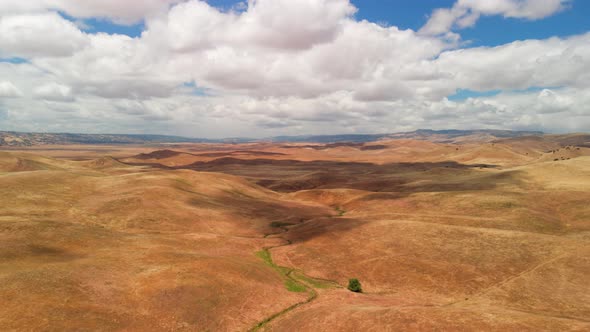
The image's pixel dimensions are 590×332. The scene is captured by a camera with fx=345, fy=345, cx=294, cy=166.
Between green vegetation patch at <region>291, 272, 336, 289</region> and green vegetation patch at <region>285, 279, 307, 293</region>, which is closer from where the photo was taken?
green vegetation patch at <region>285, 279, 307, 293</region>

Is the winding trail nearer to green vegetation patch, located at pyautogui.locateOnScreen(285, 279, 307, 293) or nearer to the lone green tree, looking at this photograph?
green vegetation patch, located at pyautogui.locateOnScreen(285, 279, 307, 293)

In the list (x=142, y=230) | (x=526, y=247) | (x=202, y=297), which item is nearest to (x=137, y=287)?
(x=202, y=297)

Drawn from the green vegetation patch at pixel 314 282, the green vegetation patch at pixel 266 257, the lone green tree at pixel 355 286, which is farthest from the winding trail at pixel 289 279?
the lone green tree at pixel 355 286

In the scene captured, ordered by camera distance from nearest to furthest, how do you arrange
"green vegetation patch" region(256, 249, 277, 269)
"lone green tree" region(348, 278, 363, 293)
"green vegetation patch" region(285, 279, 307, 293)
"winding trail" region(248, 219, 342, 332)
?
"winding trail" region(248, 219, 342, 332), "green vegetation patch" region(285, 279, 307, 293), "lone green tree" region(348, 278, 363, 293), "green vegetation patch" region(256, 249, 277, 269)

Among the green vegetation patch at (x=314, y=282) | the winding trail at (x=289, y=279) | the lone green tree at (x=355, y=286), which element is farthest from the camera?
the green vegetation patch at (x=314, y=282)

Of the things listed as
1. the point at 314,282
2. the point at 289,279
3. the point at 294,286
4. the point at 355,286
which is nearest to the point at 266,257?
the point at 289,279

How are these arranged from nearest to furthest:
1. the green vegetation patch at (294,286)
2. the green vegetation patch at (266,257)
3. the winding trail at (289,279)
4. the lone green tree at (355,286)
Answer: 1. the winding trail at (289,279)
2. the green vegetation patch at (294,286)
3. the lone green tree at (355,286)
4. the green vegetation patch at (266,257)

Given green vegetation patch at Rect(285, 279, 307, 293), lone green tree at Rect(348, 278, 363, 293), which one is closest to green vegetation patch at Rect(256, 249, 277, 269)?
green vegetation patch at Rect(285, 279, 307, 293)

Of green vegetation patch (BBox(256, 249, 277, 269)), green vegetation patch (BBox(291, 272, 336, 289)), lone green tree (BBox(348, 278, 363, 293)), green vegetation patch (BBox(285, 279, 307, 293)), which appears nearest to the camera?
green vegetation patch (BBox(285, 279, 307, 293))

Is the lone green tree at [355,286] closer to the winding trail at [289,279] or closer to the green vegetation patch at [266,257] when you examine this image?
the winding trail at [289,279]

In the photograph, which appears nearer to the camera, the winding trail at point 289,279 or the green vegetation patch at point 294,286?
the winding trail at point 289,279

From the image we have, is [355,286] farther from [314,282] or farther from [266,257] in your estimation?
[266,257]

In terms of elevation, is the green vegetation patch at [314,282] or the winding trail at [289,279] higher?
the winding trail at [289,279]
